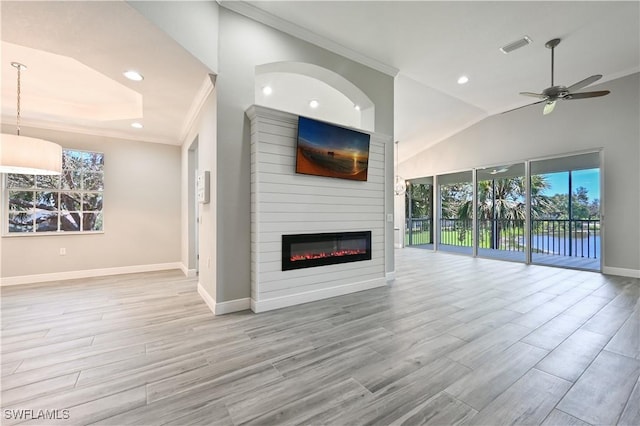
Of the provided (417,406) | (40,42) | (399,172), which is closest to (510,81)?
(399,172)

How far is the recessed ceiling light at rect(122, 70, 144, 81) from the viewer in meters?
2.90

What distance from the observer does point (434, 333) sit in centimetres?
242

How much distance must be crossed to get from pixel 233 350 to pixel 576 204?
699cm

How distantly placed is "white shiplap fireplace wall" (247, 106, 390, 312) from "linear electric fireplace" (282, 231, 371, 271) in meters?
0.07

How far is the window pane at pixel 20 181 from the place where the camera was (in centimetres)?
429

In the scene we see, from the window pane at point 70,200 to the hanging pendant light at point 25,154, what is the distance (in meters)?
1.63

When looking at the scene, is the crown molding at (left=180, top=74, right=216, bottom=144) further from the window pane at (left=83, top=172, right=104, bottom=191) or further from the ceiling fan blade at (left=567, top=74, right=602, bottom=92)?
the ceiling fan blade at (left=567, top=74, right=602, bottom=92)

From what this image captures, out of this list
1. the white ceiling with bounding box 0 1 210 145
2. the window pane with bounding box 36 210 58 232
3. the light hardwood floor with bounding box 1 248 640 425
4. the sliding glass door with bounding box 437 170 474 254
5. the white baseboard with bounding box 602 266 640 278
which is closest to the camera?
the light hardwood floor with bounding box 1 248 640 425

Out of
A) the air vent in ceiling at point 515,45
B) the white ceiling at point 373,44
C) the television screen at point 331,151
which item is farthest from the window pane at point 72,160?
the air vent in ceiling at point 515,45

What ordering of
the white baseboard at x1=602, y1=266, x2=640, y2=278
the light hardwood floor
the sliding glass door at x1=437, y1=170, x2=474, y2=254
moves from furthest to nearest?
the sliding glass door at x1=437, y1=170, x2=474, y2=254, the white baseboard at x1=602, y1=266, x2=640, y2=278, the light hardwood floor

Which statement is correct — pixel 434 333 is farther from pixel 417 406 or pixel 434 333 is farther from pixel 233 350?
pixel 233 350

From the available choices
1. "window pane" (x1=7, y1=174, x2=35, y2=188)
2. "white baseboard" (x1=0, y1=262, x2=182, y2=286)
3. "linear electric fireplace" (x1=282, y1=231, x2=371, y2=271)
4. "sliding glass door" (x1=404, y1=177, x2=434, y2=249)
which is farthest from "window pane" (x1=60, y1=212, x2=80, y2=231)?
"sliding glass door" (x1=404, y1=177, x2=434, y2=249)

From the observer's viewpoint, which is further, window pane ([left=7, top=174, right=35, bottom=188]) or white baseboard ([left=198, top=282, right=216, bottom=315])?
window pane ([left=7, top=174, right=35, bottom=188])

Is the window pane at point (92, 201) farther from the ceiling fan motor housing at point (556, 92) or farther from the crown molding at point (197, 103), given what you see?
the ceiling fan motor housing at point (556, 92)
